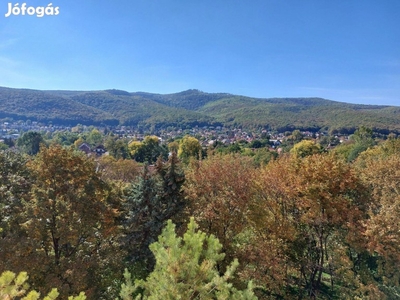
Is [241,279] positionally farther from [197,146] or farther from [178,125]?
[178,125]

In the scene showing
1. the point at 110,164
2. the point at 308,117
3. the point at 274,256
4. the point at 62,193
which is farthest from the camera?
the point at 308,117

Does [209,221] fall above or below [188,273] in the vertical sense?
below

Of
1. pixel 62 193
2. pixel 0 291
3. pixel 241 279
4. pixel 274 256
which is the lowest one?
pixel 241 279

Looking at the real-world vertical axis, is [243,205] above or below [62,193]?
below

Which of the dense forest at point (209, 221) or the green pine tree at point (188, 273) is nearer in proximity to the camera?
the green pine tree at point (188, 273)

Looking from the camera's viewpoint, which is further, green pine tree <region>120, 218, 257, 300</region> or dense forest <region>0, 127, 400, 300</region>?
dense forest <region>0, 127, 400, 300</region>

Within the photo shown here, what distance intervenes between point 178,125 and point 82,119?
5999 centimetres

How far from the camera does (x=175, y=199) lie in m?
13.3

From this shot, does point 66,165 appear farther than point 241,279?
No

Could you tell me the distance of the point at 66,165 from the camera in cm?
1048

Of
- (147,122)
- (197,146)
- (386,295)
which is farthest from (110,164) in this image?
(147,122)

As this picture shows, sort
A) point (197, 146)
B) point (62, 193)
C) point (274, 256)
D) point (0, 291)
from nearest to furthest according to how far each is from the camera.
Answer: point (0, 291) < point (62, 193) < point (274, 256) < point (197, 146)

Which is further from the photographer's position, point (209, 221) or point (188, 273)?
point (209, 221)

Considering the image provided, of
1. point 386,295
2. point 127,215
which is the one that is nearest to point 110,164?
point 127,215
